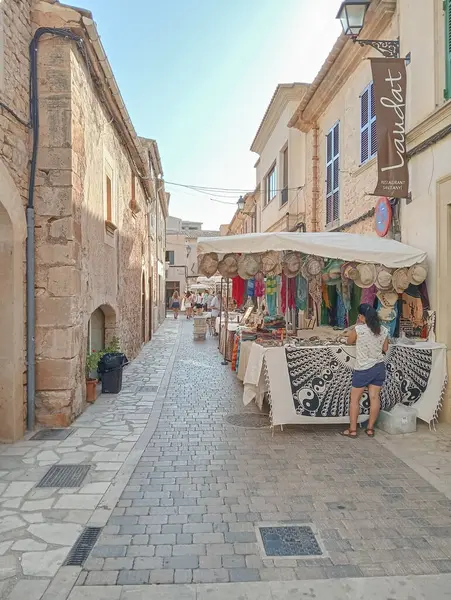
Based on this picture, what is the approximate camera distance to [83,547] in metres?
3.24

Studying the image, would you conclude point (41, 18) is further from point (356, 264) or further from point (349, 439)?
point (349, 439)

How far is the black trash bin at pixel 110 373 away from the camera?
26.7 feet

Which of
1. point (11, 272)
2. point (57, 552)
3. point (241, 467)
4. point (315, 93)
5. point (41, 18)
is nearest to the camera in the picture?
point (57, 552)

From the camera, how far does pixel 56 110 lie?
6.05 meters

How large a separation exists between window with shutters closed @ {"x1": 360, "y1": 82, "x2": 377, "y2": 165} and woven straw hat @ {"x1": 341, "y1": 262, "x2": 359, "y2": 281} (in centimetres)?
302

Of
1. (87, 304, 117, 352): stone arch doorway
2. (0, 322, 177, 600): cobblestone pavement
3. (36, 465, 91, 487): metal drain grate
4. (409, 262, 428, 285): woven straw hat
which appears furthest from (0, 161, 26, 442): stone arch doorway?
(409, 262, 428, 285): woven straw hat

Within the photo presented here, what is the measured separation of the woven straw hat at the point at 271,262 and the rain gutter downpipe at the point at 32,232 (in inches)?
126

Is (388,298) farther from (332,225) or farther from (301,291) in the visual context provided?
(332,225)

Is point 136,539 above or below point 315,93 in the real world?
below

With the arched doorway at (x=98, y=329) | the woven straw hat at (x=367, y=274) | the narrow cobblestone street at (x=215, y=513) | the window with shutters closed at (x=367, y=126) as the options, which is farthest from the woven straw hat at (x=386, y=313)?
the arched doorway at (x=98, y=329)

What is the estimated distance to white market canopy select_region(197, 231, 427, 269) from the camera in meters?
6.31

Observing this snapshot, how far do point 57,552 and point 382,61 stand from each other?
7.22 metres

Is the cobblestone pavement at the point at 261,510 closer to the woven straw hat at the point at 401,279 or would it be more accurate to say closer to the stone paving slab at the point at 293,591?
the stone paving slab at the point at 293,591

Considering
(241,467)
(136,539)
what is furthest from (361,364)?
(136,539)
